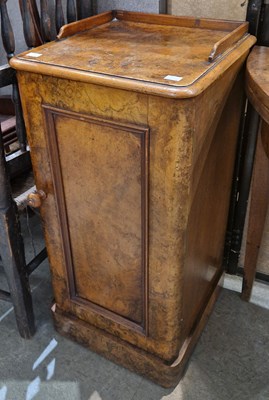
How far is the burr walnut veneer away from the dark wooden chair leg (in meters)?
0.10

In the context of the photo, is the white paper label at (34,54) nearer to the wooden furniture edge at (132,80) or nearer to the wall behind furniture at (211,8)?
the wooden furniture edge at (132,80)

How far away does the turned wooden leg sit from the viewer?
140cm

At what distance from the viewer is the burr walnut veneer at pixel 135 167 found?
973 mm

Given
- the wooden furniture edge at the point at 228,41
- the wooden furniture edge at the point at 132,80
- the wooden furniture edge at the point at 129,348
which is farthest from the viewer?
the wooden furniture edge at the point at 129,348

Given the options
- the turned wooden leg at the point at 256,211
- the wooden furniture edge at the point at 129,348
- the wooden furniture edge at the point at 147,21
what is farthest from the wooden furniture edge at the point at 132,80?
the wooden furniture edge at the point at 129,348

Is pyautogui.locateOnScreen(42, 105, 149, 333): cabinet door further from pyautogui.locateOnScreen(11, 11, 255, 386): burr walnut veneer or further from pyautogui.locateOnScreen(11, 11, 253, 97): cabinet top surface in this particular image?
pyautogui.locateOnScreen(11, 11, 253, 97): cabinet top surface

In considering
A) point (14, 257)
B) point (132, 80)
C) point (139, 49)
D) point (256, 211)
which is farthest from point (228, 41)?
point (14, 257)

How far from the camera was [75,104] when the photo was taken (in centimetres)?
105

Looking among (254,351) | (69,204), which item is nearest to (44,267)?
(69,204)

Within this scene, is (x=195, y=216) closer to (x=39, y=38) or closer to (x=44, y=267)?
(x=39, y=38)

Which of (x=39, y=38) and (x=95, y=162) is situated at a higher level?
(x=39, y=38)

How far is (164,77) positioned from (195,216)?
1.39ft

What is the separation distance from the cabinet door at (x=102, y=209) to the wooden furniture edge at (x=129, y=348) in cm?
9

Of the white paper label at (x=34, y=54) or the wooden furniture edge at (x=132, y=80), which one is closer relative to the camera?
the wooden furniture edge at (x=132, y=80)
